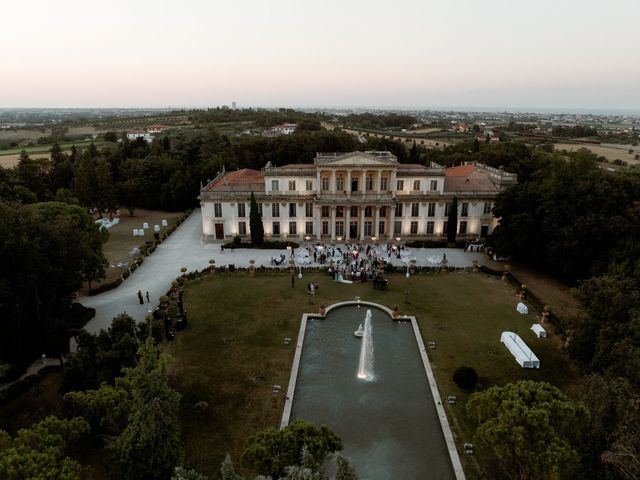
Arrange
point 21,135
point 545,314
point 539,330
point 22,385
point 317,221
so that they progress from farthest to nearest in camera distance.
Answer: point 21,135 → point 317,221 → point 545,314 → point 539,330 → point 22,385

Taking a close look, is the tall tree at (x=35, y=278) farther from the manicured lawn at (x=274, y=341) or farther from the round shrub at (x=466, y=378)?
the round shrub at (x=466, y=378)

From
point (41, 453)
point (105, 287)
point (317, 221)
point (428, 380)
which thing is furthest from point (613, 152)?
point (41, 453)

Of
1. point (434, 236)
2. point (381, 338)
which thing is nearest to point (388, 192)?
point (434, 236)

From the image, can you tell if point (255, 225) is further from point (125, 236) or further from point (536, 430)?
point (536, 430)

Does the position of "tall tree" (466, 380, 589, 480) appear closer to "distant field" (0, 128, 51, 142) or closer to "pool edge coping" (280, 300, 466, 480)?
"pool edge coping" (280, 300, 466, 480)

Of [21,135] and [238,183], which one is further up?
[238,183]

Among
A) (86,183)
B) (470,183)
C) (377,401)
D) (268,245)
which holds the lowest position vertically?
(268,245)

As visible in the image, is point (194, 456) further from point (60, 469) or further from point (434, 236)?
point (434, 236)

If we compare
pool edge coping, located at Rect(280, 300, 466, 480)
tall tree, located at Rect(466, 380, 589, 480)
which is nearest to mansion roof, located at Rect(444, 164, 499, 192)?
pool edge coping, located at Rect(280, 300, 466, 480)
